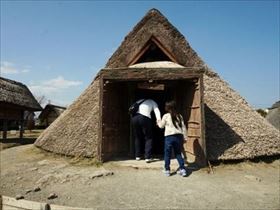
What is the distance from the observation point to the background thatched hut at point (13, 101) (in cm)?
1498

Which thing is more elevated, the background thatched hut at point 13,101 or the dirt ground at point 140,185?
the background thatched hut at point 13,101

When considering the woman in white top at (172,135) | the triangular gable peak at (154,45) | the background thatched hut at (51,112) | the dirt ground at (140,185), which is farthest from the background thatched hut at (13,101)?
the background thatched hut at (51,112)

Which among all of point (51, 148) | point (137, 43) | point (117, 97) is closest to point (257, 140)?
point (117, 97)

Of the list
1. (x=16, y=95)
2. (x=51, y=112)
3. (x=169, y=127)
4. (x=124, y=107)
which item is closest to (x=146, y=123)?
(x=169, y=127)

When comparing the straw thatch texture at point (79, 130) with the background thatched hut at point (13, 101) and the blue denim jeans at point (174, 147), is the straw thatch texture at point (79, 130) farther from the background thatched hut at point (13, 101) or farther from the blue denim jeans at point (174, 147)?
the background thatched hut at point (13, 101)

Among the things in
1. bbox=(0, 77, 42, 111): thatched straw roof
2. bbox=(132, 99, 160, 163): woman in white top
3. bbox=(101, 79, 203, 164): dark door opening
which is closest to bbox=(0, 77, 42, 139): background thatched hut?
bbox=(0, 77, 42, 111): thatched straw roof

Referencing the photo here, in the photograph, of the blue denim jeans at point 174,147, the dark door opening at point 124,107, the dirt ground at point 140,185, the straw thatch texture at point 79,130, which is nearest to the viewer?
the dirt ground at point 140,185

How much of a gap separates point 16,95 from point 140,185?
1239 centimetres

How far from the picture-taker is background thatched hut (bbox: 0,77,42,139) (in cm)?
1498

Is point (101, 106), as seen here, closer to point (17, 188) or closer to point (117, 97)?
point (117, 97)

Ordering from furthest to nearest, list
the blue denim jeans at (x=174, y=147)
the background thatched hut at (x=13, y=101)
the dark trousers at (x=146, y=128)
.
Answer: the background thatched hut at (x=13, y=101), the dark trousers at (x=146, y=128), the blue denim jeans at (x=174, y=147)

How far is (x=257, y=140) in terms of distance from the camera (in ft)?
27.2

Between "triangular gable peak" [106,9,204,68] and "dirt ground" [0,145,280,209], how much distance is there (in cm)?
378

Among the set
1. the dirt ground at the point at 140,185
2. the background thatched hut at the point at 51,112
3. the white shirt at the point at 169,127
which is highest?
the background thatched hut at the point at 51,112
